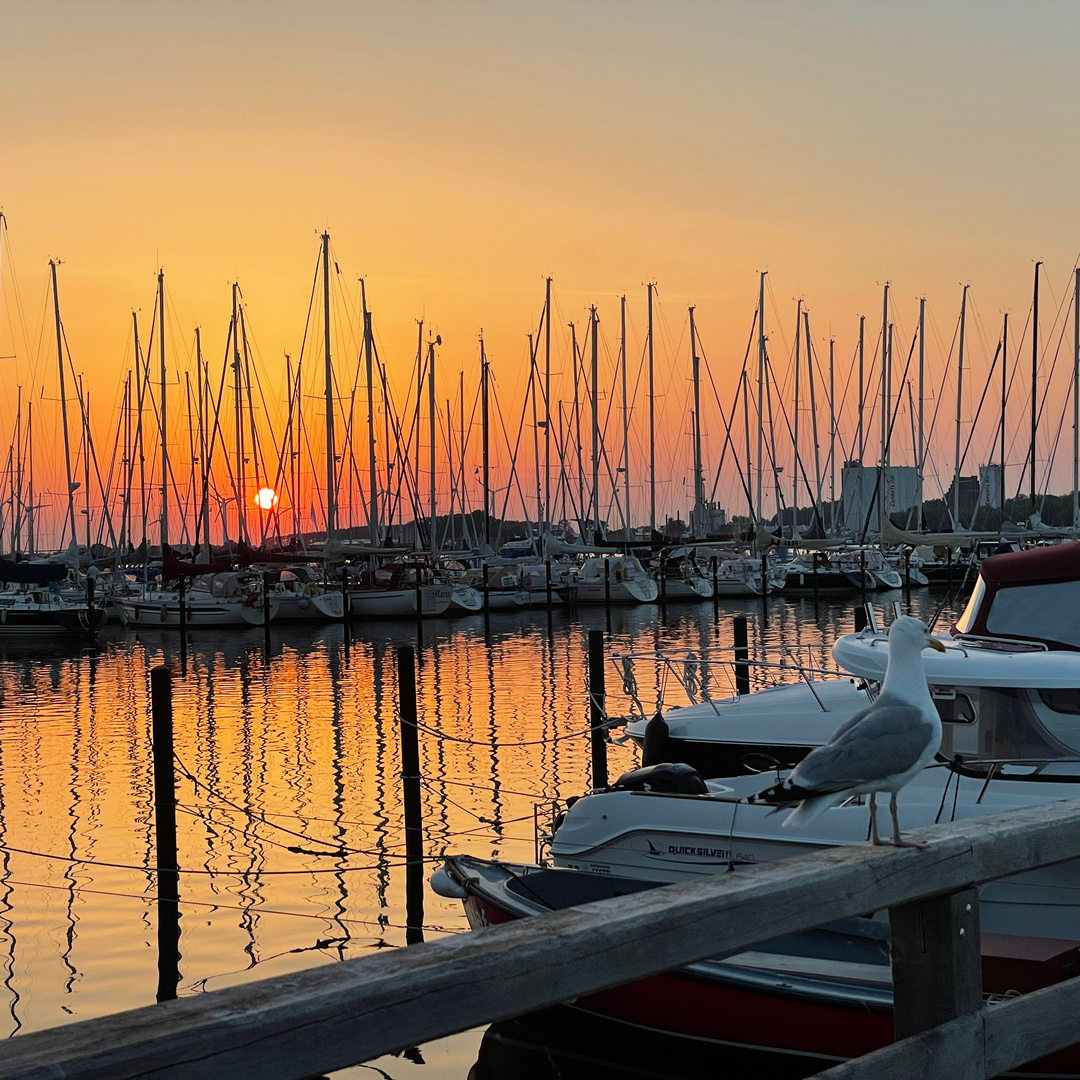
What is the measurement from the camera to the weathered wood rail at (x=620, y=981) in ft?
7.19

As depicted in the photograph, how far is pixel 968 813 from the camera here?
9.23m

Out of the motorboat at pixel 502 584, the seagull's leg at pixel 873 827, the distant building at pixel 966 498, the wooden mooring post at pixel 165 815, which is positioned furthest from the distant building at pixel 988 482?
the seagull's leg at pixel 873 827

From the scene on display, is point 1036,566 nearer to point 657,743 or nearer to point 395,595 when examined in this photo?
Answer: point 657,743

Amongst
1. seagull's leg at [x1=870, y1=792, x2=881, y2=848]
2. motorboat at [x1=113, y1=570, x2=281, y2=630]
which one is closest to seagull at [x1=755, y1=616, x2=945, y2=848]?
seagull's leg at [x1=870, y1=792, x2=881, y2=848]

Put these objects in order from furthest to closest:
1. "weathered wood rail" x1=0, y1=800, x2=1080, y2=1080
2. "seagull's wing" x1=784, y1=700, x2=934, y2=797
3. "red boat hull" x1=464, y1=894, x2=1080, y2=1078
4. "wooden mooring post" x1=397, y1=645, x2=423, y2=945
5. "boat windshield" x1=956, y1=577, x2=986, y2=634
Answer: "wooden mooring post" x1=397, y1=645, x2=423, y2=945 → "boat windshield" x1=956, y1=577, x2=986, y2=634 → "red boat hull" x1=464, y1=894, x2=1080, y2=1078 → "seagull's wing" x1=784, y1=700, x2=934, y2=797 → "weathered wood rail" x1=0, y1=800, x2=1080, y2=1080

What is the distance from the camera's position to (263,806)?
18.5 metres

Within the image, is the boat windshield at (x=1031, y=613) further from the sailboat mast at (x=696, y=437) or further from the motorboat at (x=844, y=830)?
the sailboat mast at (x=696, y=437)

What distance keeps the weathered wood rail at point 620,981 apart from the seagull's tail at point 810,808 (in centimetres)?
196

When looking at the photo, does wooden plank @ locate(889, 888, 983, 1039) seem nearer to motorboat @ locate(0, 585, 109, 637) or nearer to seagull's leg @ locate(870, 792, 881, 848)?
seagull's leg @ locate(870, 792, 881, 848)

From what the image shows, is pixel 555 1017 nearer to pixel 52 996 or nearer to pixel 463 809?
pixel 52 996

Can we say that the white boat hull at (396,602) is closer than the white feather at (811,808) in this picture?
No

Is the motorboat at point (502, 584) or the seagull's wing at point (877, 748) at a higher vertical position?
the seagull's wing at point (877, 748)

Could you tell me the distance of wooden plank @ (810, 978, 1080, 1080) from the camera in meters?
3.02

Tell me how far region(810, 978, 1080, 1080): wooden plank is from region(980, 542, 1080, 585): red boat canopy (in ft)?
25.8
